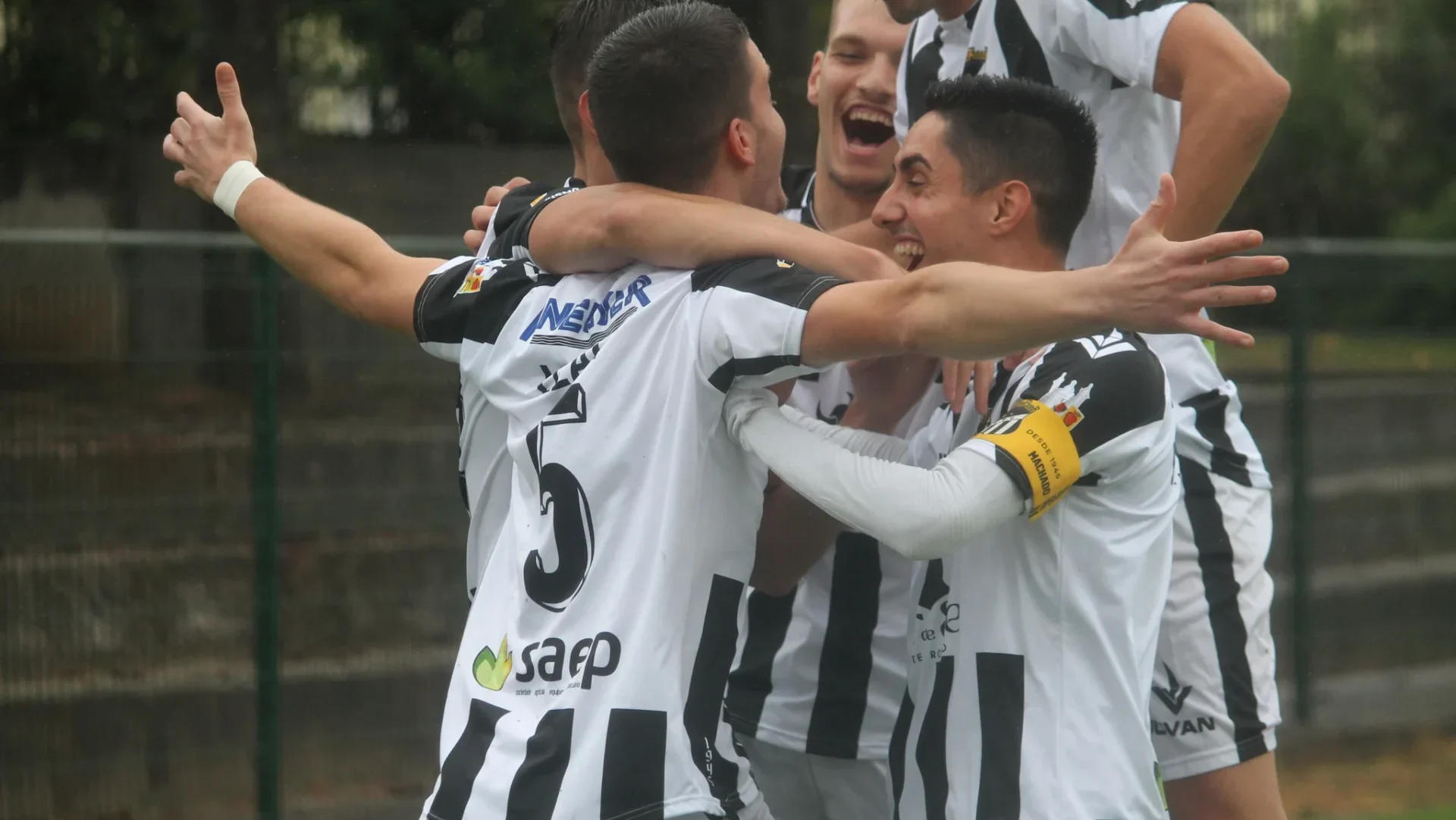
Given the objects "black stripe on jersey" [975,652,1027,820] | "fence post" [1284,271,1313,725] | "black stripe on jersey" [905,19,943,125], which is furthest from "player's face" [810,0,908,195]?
"fence post" [1284,271,1313,725]

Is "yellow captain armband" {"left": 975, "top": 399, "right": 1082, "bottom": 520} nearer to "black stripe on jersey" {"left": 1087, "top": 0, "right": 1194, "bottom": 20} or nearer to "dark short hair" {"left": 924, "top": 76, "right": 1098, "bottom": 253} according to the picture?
"dark short hair" {"left": 924, "top": 76, "right": 1098, "bottom": 253}

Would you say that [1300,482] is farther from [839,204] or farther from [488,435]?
[488,435]

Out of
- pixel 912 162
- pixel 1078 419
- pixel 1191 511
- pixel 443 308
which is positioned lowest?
pixel 1191 511

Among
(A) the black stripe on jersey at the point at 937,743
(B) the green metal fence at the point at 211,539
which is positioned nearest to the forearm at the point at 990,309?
(A) the black stripe on jersey at the point at 937,743

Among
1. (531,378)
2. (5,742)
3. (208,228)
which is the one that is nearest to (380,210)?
(208,228)

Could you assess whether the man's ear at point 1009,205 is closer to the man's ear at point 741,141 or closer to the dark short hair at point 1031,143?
the dark short hair at point 1031,143

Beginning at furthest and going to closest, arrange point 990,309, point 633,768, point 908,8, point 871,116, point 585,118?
point 871,116 → point 908,8 → point 585,118 → point 633,768 → point 990,309

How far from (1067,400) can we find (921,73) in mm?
1032

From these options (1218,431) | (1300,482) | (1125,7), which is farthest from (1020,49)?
(1300,482)

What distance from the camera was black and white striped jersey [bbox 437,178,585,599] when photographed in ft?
8.77

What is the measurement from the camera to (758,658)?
3.17 meters

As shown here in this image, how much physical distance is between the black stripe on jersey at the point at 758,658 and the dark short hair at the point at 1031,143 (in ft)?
3.06

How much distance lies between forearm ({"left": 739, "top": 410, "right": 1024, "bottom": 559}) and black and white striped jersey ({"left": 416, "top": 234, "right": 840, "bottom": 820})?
103mm

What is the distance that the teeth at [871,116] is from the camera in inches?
Answer: 134
